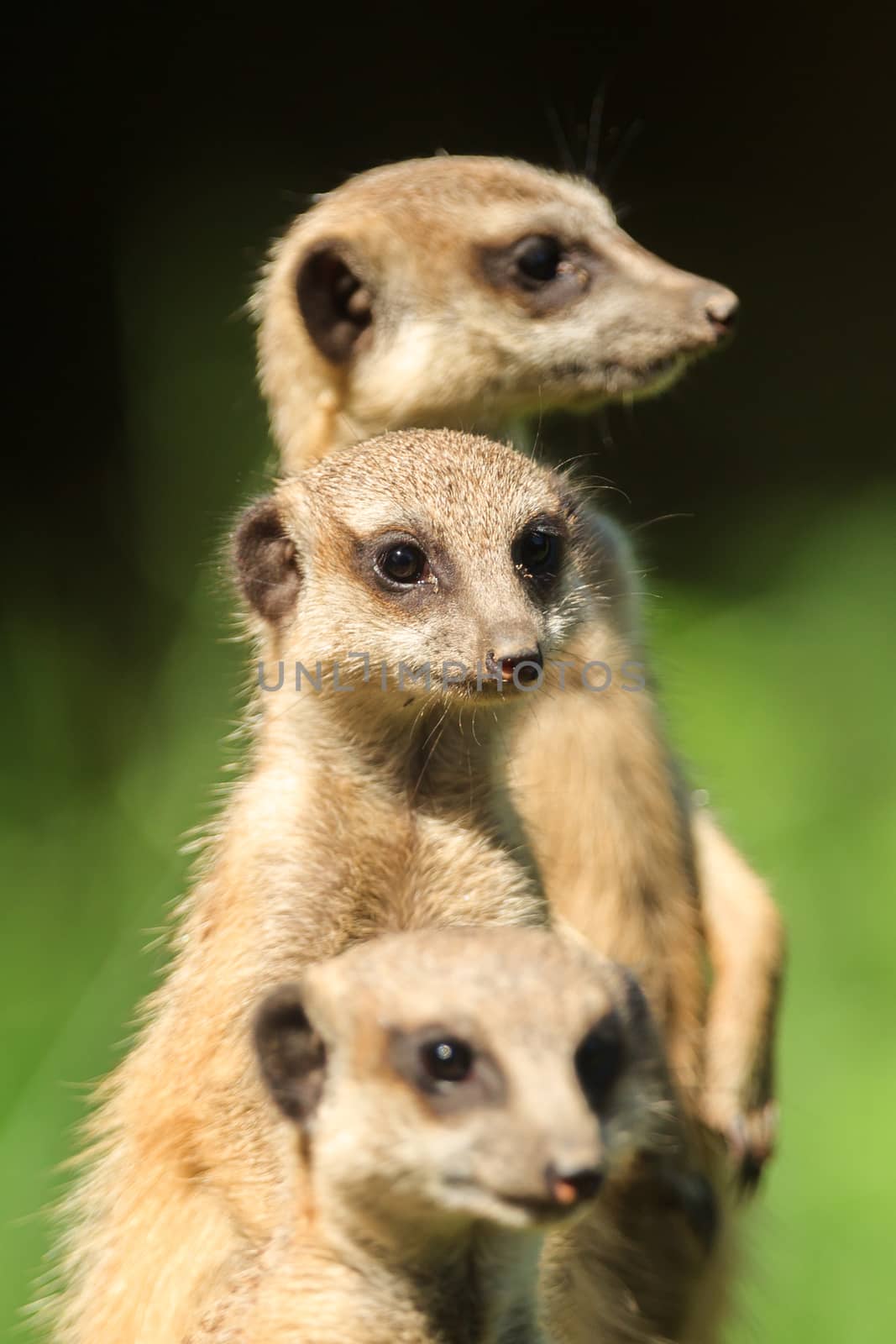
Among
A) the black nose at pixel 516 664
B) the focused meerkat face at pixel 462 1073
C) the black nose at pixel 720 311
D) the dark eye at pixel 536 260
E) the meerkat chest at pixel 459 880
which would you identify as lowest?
the focused meerkat face at pixel 462 1073

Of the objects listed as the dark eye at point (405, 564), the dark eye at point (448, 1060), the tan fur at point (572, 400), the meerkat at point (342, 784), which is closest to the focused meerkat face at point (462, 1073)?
the dark eye at point (448, 1060)

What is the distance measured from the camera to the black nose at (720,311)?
6.89 ft

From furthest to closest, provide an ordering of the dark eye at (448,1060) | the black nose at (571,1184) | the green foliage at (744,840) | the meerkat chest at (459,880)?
the green foliage at (744,840)
the meerkat chest at (459,880)
the dark eye at (448,1060)
the black nose at (571,1184)

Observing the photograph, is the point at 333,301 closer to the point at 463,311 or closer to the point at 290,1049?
the point at 463,311

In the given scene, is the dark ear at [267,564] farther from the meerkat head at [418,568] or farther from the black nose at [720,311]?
the black nose at [720,311]

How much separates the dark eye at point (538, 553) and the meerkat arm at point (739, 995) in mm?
655

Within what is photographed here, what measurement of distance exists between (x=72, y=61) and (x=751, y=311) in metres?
1.80

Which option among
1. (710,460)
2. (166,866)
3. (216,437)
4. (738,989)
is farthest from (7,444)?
(738,989)

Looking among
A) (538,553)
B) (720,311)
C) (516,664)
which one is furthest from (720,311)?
(516,664)

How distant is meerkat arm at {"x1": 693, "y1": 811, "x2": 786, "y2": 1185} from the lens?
2.11 m

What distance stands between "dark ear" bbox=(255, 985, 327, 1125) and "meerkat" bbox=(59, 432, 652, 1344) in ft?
0.69

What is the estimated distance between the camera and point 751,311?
4.75m

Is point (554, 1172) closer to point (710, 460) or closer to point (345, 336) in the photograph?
point (345, 336)

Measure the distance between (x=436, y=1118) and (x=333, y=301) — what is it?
1131 mm
